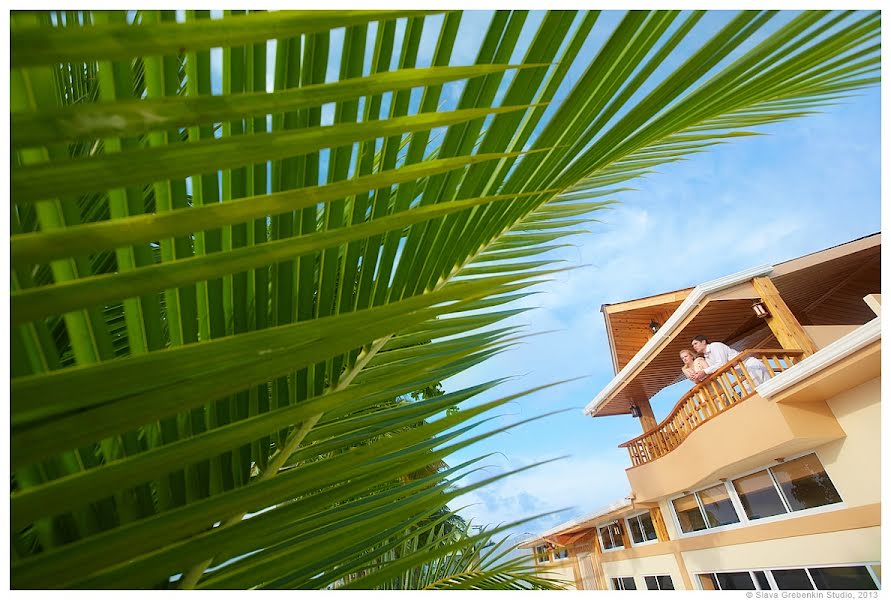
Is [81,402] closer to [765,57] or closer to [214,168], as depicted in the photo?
[214,168]

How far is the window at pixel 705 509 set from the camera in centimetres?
580

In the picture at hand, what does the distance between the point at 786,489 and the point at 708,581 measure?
192cm

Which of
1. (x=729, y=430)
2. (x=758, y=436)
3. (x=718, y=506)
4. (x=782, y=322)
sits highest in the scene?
(x=782, y=322)

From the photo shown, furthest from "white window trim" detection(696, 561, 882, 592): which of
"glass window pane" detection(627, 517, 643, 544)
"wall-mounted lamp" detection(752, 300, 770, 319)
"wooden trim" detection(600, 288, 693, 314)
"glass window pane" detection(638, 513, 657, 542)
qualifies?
"wooden trim" detection(600, 288, 693, 314)

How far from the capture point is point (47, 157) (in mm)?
241

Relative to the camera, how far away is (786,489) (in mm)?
5027

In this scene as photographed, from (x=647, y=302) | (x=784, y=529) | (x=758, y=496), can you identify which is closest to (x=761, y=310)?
(x=647, y=302)

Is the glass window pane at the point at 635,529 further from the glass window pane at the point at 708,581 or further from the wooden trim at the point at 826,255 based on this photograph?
the wooden trim at the point at 826,255

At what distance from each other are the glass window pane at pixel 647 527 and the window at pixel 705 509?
2.55 feet

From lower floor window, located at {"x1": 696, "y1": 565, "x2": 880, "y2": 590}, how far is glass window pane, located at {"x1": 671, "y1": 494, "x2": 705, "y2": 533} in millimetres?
573

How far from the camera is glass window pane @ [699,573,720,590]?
5.94 meters

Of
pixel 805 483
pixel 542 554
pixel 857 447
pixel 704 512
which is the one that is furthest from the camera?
pixel 704 512

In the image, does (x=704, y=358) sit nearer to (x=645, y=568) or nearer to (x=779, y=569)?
(x=779, y=569)

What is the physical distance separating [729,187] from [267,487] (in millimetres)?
40767
